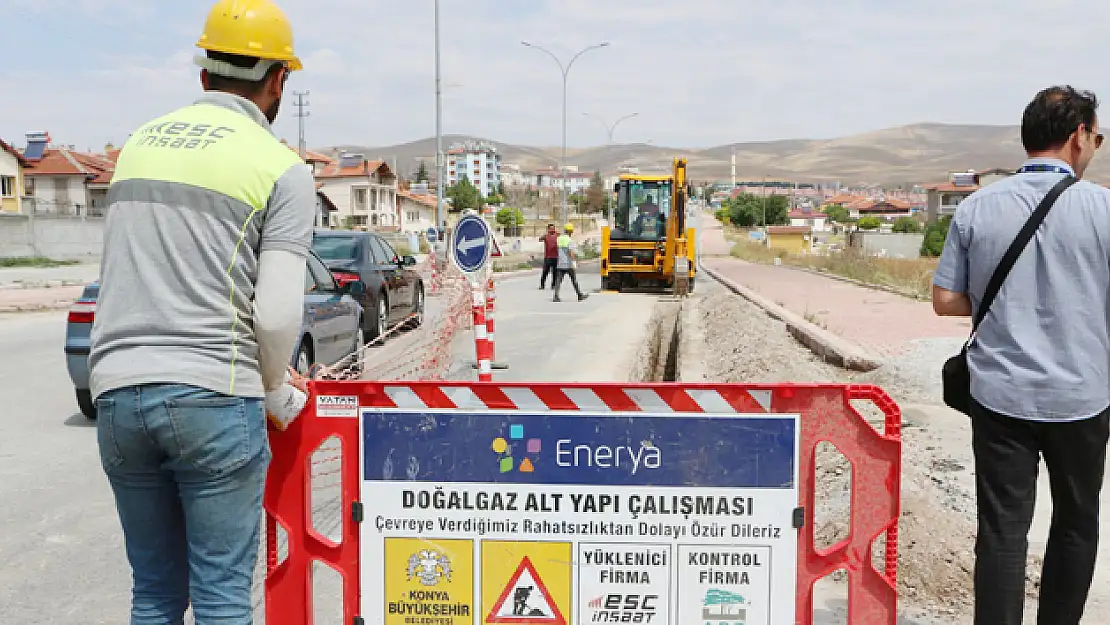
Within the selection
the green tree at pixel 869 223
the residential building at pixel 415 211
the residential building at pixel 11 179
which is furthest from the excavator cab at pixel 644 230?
the green tree at pixel 869 223

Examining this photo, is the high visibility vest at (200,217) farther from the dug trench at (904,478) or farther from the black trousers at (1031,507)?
the black trousers at (1031,507)

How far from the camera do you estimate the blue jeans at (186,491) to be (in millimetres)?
2268

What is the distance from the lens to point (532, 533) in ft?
10.4

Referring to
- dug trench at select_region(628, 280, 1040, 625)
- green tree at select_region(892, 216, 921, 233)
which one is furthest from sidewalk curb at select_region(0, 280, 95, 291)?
green tree at select_region(892, 216, 921, 233)

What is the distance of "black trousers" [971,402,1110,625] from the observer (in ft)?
10.2

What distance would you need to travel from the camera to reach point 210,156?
2289mm

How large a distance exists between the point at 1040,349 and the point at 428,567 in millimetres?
2156

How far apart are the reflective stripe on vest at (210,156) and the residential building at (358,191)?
8790 centimetres

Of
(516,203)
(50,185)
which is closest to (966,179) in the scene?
(516,203)

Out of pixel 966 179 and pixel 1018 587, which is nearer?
pixel 1018 587

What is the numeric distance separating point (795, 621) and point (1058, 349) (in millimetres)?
1241

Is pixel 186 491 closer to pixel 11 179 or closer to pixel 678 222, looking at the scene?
pixel 678 222

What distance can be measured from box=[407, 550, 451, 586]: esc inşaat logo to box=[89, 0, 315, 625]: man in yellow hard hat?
766 millimetres

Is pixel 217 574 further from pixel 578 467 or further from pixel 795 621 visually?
pixel 795 621
